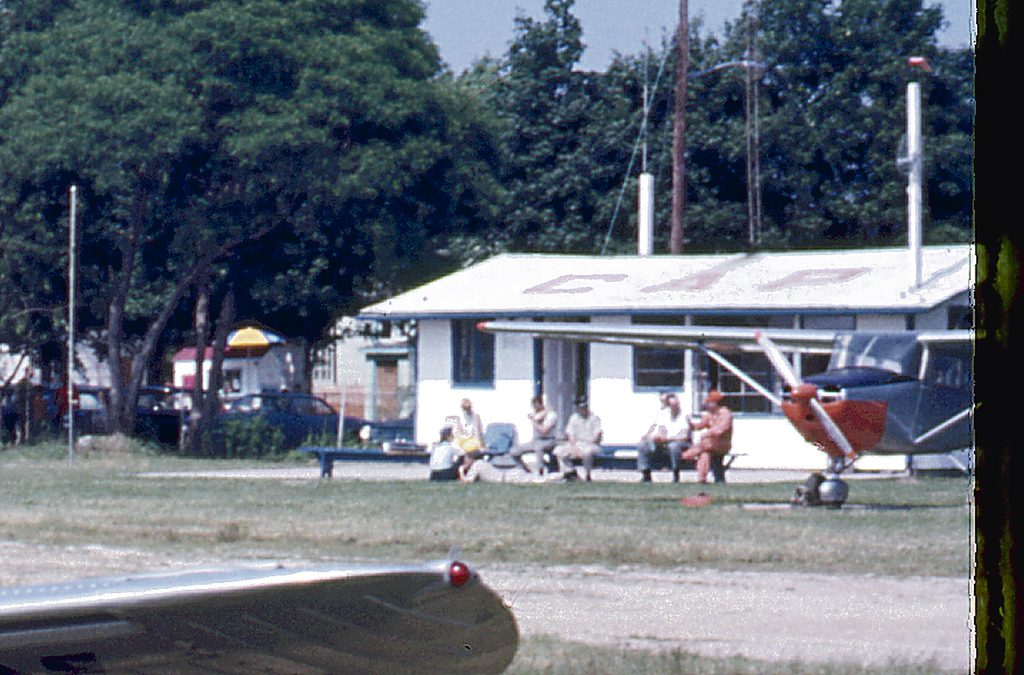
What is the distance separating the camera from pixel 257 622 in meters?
1.61

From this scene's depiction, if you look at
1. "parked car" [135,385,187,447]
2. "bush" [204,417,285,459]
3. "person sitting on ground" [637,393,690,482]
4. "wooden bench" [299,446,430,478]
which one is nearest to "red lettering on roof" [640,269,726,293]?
"person sitting on ground" [637,393,690,482]

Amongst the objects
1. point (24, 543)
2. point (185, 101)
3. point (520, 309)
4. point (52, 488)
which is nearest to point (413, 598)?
point (24, 543)

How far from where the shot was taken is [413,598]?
5.54ft

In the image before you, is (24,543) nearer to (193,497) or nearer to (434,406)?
(193,497)

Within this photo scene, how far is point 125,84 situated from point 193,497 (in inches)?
488

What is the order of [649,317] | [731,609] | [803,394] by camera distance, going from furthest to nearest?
[649,317]
[803,394]
[731,609]

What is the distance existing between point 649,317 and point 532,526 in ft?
41.9

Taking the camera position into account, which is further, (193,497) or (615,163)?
(615,163)

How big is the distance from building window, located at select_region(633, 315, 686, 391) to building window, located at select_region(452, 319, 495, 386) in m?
2.84

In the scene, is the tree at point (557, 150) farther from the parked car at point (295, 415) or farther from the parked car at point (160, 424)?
the parked car at point (160, 424)

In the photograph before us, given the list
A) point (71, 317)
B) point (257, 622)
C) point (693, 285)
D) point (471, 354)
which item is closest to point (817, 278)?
point (693, 285)

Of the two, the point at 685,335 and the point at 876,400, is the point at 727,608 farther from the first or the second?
the point at 685,335

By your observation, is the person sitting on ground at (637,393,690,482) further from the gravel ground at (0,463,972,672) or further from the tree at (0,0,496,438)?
the gravel ground at (0,463,972,672)

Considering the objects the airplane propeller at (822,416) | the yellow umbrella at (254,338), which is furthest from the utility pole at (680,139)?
the yellow umbrella at (254,338)
